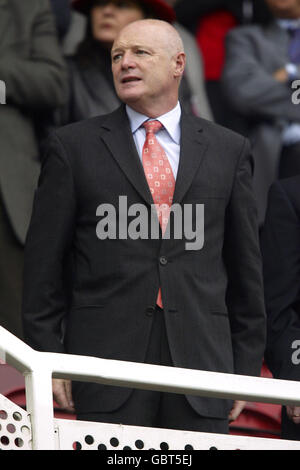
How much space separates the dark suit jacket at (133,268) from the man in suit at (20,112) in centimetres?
114

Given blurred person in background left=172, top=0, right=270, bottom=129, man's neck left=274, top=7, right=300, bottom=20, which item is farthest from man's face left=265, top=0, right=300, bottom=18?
blurred person in background left=172, top=0, right=270, bottom=129

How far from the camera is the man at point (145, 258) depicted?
405cm

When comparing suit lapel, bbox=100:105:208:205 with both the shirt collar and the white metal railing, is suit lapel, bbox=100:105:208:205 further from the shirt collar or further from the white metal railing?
the white metal railing

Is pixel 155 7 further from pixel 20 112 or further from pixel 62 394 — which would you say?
pixel 62 394

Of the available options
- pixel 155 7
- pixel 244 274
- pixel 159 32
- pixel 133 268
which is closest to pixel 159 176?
pixel 133 268

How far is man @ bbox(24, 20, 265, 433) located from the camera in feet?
13.3

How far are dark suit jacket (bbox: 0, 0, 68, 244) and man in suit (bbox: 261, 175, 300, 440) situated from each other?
1.20 meters

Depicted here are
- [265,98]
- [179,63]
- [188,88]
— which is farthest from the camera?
[265,98]

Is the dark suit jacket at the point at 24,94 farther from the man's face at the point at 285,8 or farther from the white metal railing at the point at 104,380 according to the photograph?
the white metal railing at the point at 104,380

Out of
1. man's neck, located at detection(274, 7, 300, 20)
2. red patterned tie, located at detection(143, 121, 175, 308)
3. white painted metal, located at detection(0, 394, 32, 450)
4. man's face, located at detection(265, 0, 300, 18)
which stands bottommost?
white painted metal, located at detection(0, 394, 32, 450)

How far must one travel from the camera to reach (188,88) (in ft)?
20.2

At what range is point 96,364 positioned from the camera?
3.32 meters

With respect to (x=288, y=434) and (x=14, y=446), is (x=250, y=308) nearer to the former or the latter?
(x=288, y=434)

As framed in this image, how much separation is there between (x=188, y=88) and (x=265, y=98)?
41 cm
